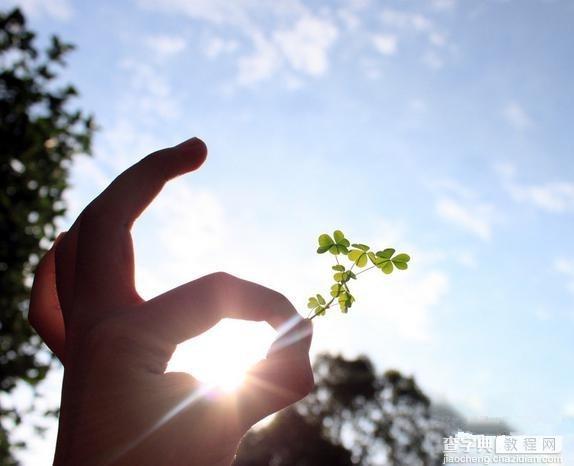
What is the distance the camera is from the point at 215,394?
52.0 inches

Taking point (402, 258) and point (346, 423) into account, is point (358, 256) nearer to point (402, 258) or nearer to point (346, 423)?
point (402, 258)

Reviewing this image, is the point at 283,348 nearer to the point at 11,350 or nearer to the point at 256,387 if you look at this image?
the point at 256,387

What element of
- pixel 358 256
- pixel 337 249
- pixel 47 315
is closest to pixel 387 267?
pixel 358 256

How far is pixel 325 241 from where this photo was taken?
270 cm

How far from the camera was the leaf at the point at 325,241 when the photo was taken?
2.66m

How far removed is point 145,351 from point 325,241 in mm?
1448

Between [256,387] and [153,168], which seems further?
[153,168]

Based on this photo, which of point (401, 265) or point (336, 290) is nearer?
point (336, 290)

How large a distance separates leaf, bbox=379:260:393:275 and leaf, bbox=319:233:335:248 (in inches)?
11.5

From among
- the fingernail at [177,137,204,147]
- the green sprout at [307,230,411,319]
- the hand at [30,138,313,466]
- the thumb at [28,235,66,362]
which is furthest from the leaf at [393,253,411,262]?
the thumb at [28,235,66,362]

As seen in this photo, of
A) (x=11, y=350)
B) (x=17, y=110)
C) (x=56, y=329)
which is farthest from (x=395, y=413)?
(x=56, y=329)

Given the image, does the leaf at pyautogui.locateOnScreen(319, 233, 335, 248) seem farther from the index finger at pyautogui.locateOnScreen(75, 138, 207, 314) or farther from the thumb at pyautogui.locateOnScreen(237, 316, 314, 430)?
the thumb at pyautogui.locateOnScreen(237, 316, 314, 430)

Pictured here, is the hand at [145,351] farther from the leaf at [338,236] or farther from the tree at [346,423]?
the tree at [346,423]

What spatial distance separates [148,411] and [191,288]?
352mm
